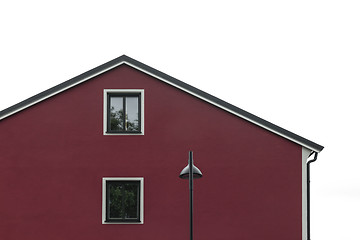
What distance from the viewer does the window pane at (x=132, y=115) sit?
11.6 meters

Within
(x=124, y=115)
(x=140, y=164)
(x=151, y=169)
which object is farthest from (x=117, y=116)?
(x=151, y=169)

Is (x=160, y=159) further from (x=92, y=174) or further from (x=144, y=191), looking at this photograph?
(x=92, y=174)

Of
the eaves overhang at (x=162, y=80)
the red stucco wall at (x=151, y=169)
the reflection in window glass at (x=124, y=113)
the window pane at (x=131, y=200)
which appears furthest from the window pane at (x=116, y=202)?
the eaves overhang at (x=162, y=80)

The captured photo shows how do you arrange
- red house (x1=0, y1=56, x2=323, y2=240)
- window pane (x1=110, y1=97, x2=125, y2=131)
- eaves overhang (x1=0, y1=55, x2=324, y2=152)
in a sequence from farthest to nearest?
window pane (x1=110, y1=97, x2=125, y2=131), eaves overhang (x1=0, y1=55, x2=324, y2=152), red house (x1=0, y1=56, x2=323, y2=240)

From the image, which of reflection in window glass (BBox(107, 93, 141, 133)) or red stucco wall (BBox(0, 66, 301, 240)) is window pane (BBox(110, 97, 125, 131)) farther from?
red stucco wall (BBox(0, 66, 301, 240))

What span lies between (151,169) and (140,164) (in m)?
0.35

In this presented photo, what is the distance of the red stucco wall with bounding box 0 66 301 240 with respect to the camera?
11203 millimetres

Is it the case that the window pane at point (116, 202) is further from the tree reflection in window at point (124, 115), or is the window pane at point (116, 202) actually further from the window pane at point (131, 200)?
the tree reflection in window at point (124, 115)

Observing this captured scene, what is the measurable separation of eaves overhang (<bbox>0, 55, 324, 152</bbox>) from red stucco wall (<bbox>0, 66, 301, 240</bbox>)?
0.17 m

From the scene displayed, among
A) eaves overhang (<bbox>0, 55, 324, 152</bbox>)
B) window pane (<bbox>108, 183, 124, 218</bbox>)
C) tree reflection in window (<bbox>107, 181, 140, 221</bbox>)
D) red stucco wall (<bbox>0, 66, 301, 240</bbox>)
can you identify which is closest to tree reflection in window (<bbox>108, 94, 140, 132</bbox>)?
red stucco wall (<bbox>0, 66, 301, 240</bbox>)

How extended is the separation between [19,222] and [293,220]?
25.9 ft

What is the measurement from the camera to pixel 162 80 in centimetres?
1155

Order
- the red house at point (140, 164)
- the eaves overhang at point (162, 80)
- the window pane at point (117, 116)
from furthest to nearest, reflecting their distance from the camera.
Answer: the window pane at point (117, 116)
the eaves overhang at point (162, 80)
the red house at point (140, 164)

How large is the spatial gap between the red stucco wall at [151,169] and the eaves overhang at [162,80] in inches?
6.7
